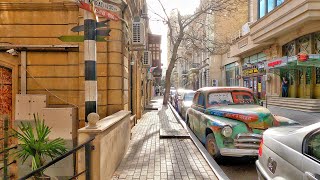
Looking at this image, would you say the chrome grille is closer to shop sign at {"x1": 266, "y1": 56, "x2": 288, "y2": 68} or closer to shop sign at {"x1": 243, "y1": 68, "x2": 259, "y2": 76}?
shop sign at {"x1": 266, "y1": 56, "x2": 288, "y2": 68}

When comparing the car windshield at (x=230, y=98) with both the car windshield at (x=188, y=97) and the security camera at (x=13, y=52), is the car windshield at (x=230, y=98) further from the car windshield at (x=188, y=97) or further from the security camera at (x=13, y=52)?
the car windshield at (x=188, y=97)

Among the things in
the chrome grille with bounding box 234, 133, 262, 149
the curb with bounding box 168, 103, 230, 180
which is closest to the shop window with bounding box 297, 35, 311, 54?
the curb with bounding box 168, 103, 230, 180

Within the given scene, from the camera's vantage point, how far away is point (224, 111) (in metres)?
6.51

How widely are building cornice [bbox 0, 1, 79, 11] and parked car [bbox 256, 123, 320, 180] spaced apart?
262 inches

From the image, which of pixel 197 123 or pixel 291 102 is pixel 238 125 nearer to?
pixel 197 123

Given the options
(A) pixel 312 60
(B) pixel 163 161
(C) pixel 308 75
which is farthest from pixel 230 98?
(C) pixel 308 75

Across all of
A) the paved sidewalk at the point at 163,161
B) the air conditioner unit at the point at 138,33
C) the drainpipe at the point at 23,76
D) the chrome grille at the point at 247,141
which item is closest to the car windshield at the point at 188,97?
the air conditioner unit at the point at 138,33

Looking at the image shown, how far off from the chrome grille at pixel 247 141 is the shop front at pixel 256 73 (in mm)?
20827

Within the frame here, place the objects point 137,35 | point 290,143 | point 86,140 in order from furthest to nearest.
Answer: point 137,35, point 86,140, point 290,143

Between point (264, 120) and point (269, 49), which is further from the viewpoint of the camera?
point (269, 49)

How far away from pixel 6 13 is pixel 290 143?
8230 mm

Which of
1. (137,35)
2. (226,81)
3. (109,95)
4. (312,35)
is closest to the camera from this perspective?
(109,95)

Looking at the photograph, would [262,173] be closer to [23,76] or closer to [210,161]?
[210,161]

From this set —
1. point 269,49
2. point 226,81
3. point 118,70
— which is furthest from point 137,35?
point 226,81
